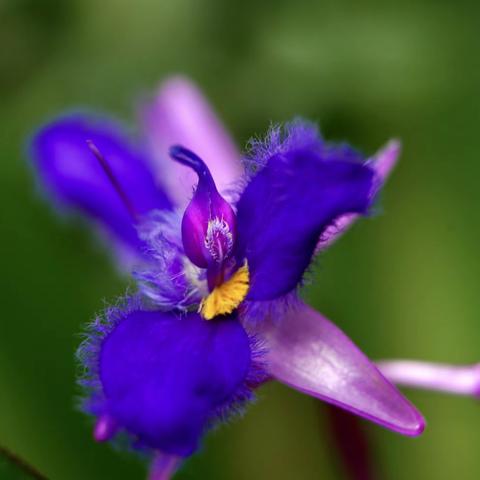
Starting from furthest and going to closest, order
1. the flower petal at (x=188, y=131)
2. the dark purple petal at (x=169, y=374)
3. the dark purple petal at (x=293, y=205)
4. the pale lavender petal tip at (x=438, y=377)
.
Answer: the flower petal at (x=188, y=131)
the pale lavender petal tip at (x=438, y=377)
the dark purple petal at (x=293, y=205)
the dark purple petal at (x=169, y=374)

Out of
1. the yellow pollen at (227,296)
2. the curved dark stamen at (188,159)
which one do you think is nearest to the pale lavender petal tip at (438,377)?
the yellow pollen at (227,296)

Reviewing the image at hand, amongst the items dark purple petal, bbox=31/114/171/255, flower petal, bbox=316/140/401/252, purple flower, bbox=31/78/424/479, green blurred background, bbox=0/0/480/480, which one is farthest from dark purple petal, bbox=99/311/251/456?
green blurred background, bbox=0/0/480/480

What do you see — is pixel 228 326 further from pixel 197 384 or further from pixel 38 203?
pixel 38 203

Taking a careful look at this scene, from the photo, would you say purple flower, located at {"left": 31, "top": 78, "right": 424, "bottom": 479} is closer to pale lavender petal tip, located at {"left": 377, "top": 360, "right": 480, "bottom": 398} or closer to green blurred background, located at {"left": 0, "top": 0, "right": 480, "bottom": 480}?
pale lavender petal tip, located at {"left": 377, "top": 360, "right": 480, "bottom": 398}

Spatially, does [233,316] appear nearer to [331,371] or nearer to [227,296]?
[227,296]

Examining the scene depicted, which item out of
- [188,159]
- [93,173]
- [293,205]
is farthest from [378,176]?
[93,173]

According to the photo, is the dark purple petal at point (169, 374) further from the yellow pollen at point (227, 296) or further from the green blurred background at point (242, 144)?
the green blurred background at point (242, 144)

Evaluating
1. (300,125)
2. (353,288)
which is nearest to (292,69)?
(353,288)
